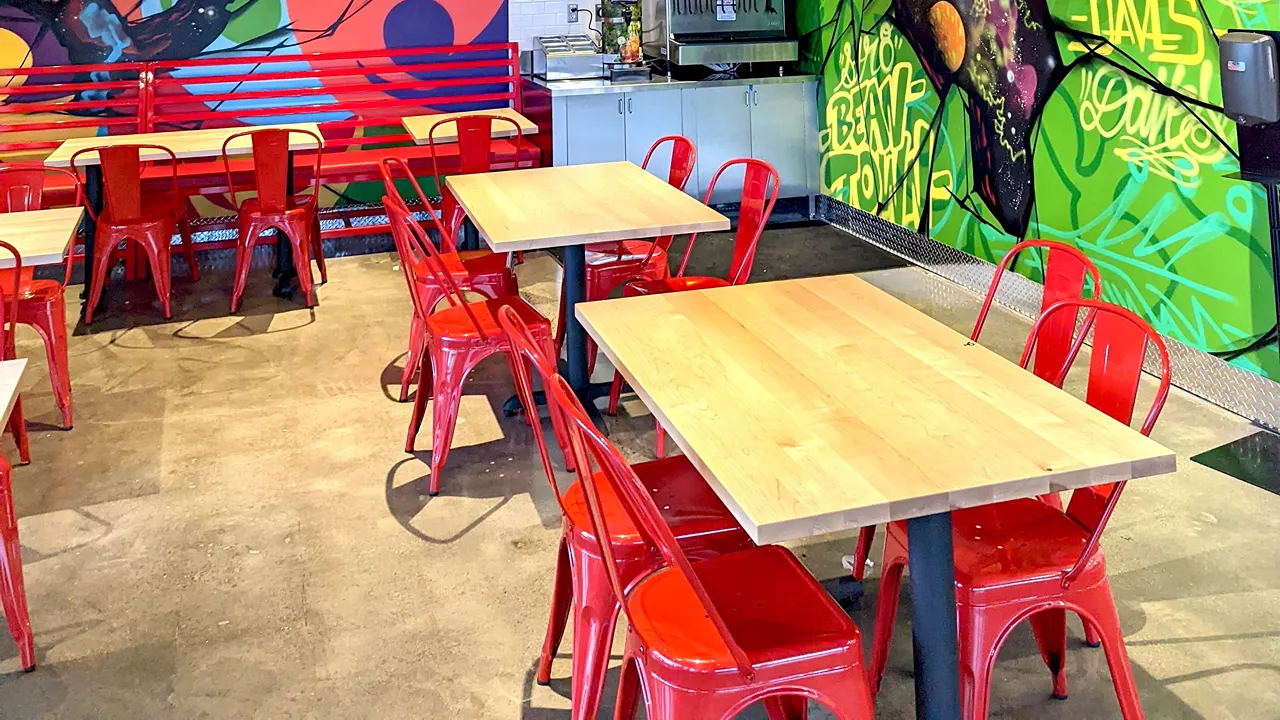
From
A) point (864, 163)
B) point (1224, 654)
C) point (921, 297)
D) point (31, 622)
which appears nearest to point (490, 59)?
point (864, 163)

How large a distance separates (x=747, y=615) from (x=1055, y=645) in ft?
3.13

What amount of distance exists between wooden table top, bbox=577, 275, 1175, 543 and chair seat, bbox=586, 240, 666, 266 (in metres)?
1.62

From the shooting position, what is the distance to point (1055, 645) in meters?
2.60

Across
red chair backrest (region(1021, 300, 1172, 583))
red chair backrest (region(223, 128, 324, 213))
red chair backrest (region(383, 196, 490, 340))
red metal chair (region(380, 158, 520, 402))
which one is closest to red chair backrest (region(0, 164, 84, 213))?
red chair backrest (region(223, 128, 324, 213))

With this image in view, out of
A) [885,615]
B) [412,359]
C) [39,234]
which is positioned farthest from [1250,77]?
[39,234]

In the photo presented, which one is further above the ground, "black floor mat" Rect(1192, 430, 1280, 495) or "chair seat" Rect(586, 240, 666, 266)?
"chair seat" Rect(586, 240, 666, 266)

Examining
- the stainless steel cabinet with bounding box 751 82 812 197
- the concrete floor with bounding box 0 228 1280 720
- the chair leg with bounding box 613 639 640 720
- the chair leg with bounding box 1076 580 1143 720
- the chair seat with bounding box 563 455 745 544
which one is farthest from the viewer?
the stainless steel cabinet with bounding box 751 82 812 197

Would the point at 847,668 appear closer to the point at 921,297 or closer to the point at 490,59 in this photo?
the point at 921,297

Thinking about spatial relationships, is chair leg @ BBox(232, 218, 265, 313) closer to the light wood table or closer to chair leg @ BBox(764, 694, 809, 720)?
the light wood table

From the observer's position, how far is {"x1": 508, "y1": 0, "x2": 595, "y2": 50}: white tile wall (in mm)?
7332

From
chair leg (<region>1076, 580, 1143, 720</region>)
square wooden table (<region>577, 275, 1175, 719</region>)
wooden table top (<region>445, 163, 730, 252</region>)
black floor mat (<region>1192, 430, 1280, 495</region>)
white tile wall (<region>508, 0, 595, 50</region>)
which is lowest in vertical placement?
black floor mat (<region>1192, 430, 1280, 495</region>)

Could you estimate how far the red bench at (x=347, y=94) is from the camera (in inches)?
268

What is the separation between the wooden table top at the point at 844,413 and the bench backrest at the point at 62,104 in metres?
4.96

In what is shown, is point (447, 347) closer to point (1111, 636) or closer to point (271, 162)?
point (1111, 636)
